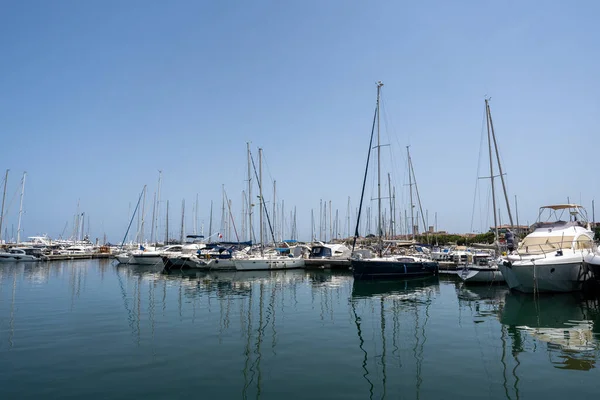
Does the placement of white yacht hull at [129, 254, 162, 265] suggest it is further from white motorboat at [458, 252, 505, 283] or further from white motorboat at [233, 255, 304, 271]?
white motorboat at [458, 252, 505, 283]

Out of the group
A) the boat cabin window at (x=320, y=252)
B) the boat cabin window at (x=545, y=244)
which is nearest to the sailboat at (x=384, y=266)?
the boat cabin window at (x=545, y=244)

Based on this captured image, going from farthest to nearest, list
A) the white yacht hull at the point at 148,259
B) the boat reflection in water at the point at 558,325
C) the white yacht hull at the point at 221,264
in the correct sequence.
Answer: the white yacht hull at the point at 148,259 < the white yacht hull at the point at 221,264 < the boat reflection in water at the point at 558,325

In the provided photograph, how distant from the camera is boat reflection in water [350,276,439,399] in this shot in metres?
10.8

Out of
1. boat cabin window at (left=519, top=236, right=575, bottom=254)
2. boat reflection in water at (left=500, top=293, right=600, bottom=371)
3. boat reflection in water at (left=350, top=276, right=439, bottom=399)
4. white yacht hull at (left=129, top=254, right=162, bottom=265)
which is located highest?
boat cabin window at (left=519, top=236, right=575, bottom=254)

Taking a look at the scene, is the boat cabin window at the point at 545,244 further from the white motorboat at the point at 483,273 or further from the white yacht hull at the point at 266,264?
the white yacht hull at the point at 266,264

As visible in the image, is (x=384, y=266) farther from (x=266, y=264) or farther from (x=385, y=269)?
(x=266, y=264)

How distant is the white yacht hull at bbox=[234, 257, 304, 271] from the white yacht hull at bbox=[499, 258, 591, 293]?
27557 millimetres

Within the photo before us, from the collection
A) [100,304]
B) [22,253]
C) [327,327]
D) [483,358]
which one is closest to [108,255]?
[22,253]

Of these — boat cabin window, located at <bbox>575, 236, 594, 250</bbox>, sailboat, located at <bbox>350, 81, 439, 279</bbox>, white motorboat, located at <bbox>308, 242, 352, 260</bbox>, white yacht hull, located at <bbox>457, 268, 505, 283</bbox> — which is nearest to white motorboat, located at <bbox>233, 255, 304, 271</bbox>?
white motorboat, located at <bbox>308, 242, 352, 260</bbox>

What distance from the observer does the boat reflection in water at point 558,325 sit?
12.9 meters

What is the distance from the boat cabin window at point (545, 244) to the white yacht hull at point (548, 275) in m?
1.38

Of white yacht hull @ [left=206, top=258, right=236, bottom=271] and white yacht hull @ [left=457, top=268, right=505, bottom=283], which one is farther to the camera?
white yacht hull @ [left=206, top=258, right=236, bottom=271]

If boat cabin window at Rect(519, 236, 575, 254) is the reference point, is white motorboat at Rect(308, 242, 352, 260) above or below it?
below

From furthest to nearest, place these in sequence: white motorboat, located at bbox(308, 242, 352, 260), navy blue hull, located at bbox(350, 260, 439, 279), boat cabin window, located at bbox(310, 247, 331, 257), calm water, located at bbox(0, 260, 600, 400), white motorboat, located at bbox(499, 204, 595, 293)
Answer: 1. boat cabin window, located at bbox(310, 247, 331, 257)
2. white motorboat, located at bbox(308, 242, 352, 260)
3. navy blue hull, located at bbox(350, 260, 439, 279)
4. white motorboat, located at bbox(499, 204, 595, 293)
5. calm water, located at bbox(0, 260, 600, 400)
